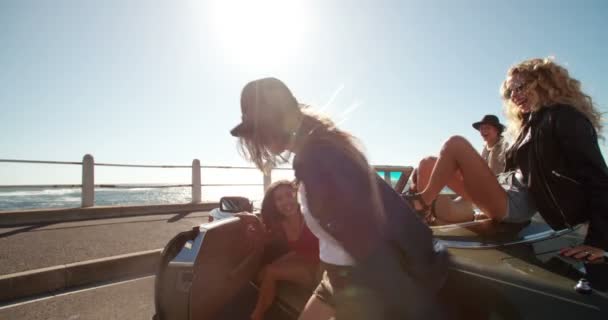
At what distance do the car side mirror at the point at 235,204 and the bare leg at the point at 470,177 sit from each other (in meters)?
1.39

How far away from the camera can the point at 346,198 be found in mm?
999

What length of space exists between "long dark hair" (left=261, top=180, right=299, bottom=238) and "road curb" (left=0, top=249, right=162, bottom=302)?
2102 mm

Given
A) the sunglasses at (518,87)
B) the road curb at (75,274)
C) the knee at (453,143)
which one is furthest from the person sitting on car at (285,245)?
the road curb at (75,274)

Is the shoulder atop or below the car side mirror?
atop

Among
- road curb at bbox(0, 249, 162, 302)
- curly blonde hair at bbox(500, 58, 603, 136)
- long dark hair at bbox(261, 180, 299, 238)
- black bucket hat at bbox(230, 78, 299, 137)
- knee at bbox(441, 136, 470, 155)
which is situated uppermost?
curly blonde hair at bbox(500, 58, 603, 136)

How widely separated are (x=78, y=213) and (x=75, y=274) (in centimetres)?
372

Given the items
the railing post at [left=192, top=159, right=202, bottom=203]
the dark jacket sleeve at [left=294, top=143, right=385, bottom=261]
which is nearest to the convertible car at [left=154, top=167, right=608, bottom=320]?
the dark jacket sleeve at [left=294, top=143, right=385, bottom=261]

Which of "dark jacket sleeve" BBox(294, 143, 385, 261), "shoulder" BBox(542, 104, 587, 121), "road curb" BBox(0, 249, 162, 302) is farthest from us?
"road curb" BBox(0, 249, 162, 302)

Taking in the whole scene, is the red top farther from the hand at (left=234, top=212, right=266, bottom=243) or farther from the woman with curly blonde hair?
the woman with curly blonde hair

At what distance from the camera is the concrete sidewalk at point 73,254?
10.7 feet

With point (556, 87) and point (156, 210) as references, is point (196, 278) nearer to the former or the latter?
point (556, 87)

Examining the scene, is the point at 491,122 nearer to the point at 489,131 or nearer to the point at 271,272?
the point at 489,131

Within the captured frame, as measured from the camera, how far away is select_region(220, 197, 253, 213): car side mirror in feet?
8.60

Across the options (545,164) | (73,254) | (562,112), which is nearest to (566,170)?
(545,164)
